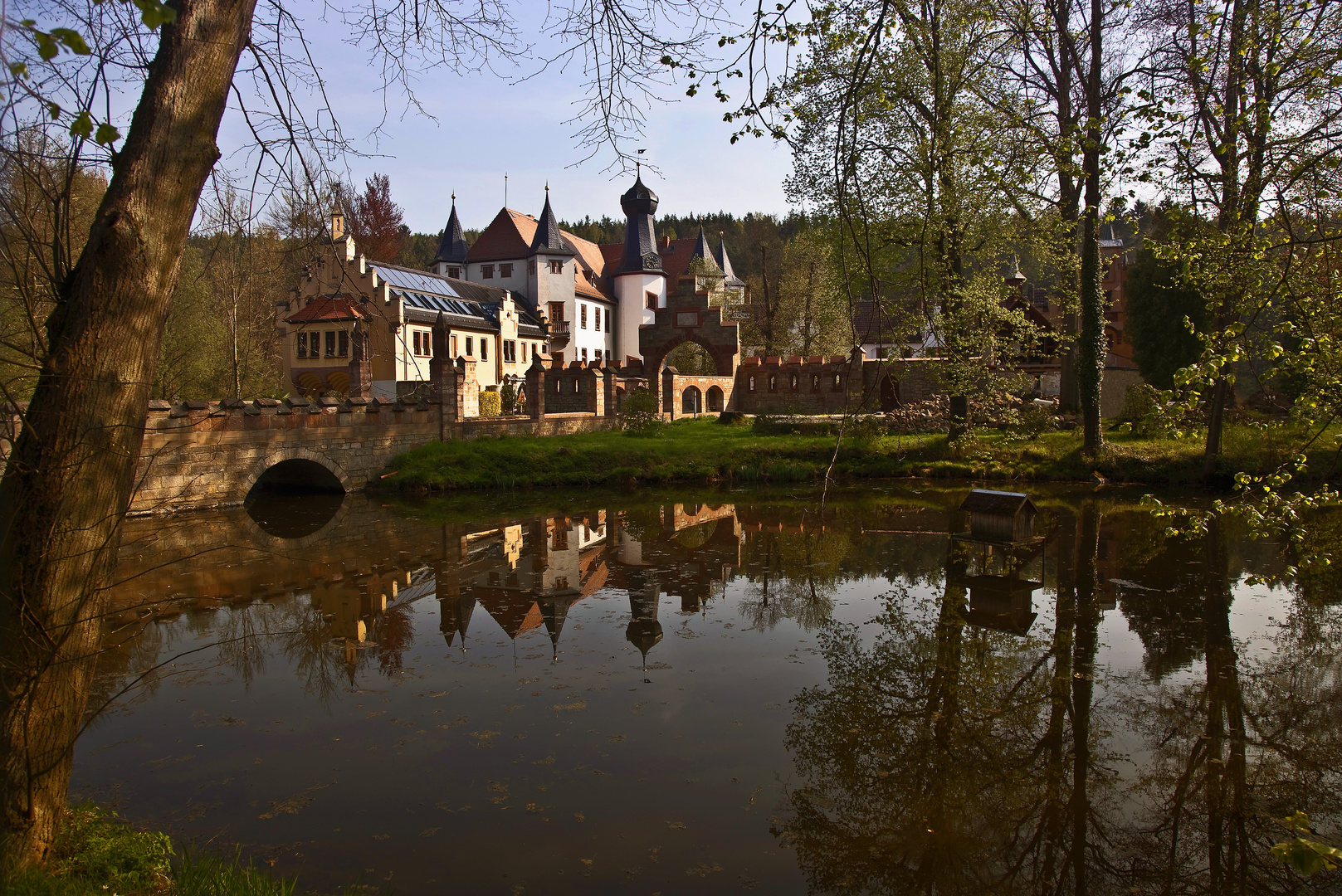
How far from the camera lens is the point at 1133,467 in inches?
810

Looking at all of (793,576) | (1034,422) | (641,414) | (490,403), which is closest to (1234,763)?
(793,576)

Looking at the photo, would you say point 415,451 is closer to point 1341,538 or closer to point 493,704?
point 493,704

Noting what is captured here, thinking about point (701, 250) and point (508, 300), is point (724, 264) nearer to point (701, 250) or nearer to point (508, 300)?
point (701, 250)

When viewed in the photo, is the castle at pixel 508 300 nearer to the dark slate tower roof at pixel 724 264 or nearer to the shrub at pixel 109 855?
the dark slate tower roof at pixel 724 264

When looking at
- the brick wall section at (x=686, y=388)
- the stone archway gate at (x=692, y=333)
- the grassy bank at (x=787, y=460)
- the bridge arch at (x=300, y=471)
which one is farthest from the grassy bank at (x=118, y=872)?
the stone archway gate at (x=692, y=333)

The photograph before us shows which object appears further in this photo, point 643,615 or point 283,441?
point 283,441

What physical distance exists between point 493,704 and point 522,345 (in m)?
36.8

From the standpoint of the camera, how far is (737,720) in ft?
22.6

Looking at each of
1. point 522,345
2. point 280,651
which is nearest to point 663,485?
point 280,651

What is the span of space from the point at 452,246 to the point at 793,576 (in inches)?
1715

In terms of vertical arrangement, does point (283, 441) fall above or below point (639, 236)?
below

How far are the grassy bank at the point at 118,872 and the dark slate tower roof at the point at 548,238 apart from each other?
144ft

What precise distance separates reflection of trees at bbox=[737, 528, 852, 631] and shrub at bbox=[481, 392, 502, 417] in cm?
1745

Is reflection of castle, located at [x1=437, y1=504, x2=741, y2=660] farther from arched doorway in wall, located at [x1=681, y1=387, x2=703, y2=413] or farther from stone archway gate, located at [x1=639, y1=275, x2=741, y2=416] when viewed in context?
stone archway gate, located at [x1=639, y1=275, x2=741, y2=416]
